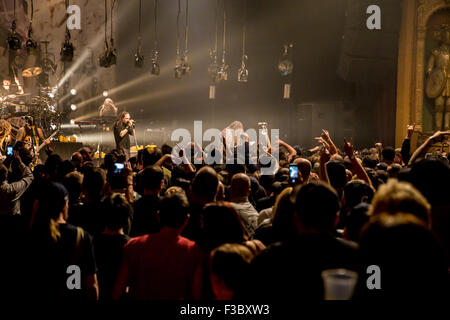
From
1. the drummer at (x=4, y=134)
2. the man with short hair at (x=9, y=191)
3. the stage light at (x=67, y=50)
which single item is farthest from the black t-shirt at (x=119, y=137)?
the man with short hair at (x=9, y=191)

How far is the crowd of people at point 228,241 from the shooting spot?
148 cm

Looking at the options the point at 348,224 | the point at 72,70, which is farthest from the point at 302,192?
the point at 72,70

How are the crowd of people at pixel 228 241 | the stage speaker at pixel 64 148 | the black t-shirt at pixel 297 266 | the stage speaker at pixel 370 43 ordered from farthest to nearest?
the stage speaker at pixel 370 43 < the stage speaker at pixel 64 148 < the black t-shirt at pixel 297 266 < the crowd of people at pixel 228 241

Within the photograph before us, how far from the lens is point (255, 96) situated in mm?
16938

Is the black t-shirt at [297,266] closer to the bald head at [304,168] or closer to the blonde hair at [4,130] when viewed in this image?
the bald head at [304,168]

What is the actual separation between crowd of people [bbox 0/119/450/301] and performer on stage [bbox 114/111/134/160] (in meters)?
5.44

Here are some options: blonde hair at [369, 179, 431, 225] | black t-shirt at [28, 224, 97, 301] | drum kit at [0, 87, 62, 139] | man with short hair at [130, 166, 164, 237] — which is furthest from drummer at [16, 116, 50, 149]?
blonde hair at [369, 179, 431, 225]

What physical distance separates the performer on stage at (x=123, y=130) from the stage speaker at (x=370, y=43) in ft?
21.2

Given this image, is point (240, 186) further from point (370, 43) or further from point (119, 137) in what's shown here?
point (370, 43)

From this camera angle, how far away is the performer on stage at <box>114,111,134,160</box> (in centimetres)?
932

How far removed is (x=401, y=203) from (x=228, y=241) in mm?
895

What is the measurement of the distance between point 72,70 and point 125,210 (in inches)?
663

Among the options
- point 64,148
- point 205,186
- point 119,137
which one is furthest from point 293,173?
point 64,148

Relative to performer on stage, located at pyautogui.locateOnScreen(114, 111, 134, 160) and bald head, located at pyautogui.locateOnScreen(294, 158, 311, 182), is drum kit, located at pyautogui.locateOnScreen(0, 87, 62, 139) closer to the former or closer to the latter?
performer on stage, located at pyautogui.locateOnScreen(114, 111, 134, 160)
